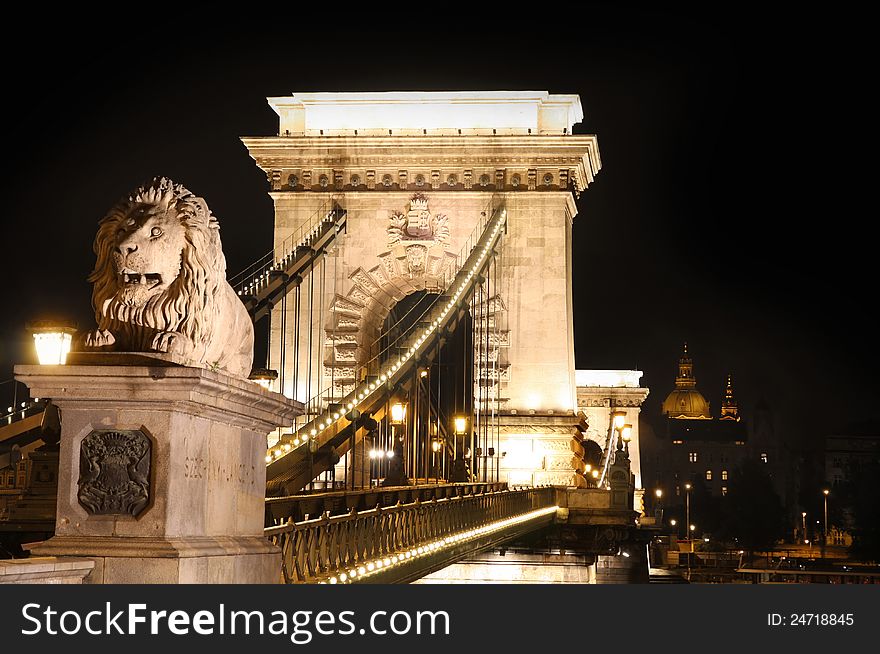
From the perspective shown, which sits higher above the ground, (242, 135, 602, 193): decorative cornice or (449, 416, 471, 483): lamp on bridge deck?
(242, 135, 602, 193): decorative cornice

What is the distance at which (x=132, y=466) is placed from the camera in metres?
8.77

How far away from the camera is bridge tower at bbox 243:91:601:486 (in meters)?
51.6

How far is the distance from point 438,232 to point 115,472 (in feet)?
143

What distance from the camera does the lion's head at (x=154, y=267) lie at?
921cm

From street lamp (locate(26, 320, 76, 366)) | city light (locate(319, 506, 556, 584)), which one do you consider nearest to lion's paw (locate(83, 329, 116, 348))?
city light (locate(319, 506, 556, 584))

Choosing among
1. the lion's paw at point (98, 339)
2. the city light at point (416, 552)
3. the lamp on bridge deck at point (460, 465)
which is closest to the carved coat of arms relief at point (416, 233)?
the lamp on bridge deck at point (460, 465)

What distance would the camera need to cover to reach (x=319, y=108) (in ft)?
177

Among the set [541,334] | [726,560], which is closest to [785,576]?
[726,560]

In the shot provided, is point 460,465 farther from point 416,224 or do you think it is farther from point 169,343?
point 169,343

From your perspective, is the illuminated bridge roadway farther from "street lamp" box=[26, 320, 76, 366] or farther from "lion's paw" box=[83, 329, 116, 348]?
"lion's paw" box=[83, 329, 116, 348]

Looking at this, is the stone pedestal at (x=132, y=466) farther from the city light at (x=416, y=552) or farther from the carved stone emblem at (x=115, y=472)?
the city light at (x=416, y=552)

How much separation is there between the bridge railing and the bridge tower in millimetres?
22852

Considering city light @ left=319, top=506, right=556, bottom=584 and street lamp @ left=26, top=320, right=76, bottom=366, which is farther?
street lamp @ left=26, top=320, right=76, bottom=366

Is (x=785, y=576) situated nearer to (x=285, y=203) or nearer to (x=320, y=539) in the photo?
(x=285, y=203)
